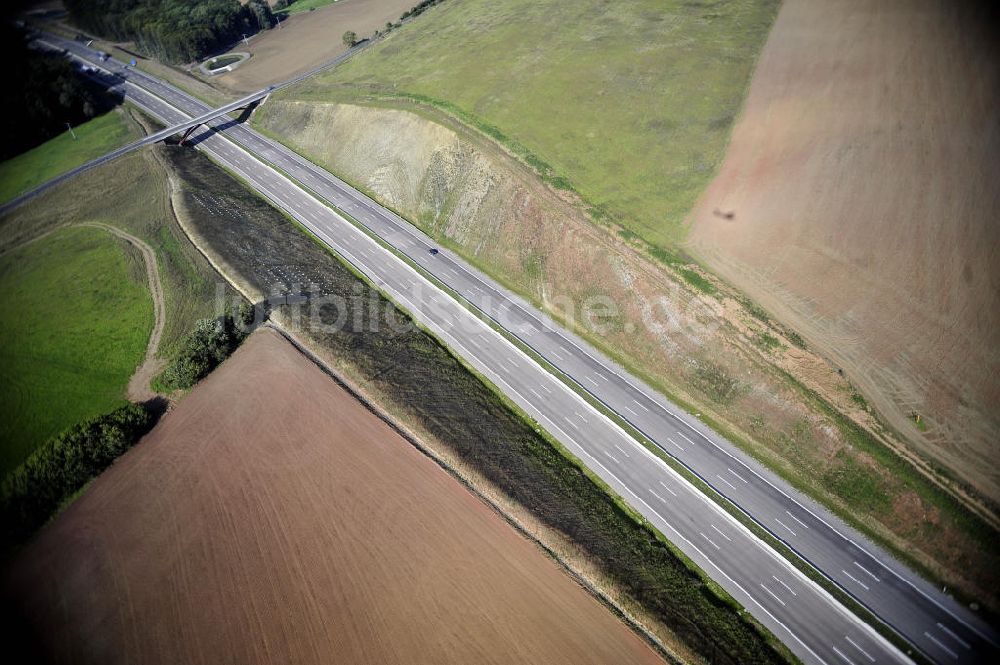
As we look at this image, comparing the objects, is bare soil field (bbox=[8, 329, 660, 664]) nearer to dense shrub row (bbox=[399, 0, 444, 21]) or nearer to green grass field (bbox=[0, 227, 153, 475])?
green grass field (bbox=[0, 227, 153, 475])

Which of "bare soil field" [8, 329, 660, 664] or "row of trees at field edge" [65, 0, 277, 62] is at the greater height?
"row of trees at field edge" [65, 0, 277, 62]

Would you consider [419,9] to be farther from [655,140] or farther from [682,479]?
[682,479]

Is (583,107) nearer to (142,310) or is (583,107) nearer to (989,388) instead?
(989,388)

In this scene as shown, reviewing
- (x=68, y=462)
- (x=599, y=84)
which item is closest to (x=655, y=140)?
(x=599, y=84)

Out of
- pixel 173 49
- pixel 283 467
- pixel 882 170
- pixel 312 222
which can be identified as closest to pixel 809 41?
pixel 882 170

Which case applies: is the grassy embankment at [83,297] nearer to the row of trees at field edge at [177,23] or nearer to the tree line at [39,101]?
the tree line at [39,101]

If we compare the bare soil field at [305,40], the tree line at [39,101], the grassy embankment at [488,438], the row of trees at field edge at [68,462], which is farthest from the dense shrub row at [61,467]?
the bare soil field at [305,40]

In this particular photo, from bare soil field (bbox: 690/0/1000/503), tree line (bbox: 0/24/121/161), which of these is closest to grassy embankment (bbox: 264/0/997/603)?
bare soil field (bbox: 690/0/1000/503)
